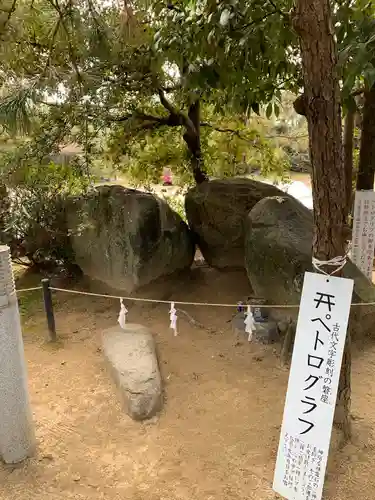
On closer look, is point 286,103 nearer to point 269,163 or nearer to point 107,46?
point 269,163

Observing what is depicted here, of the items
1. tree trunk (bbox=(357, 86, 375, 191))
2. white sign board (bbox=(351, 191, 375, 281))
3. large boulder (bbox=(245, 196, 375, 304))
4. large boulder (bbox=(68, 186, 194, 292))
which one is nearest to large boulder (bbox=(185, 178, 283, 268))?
large boulder (bbox=(68, 186, 194, 292))

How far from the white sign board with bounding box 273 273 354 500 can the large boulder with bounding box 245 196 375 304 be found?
5.57ft

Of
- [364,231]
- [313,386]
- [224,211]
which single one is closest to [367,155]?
[364,231]

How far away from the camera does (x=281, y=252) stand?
4465 millimetres

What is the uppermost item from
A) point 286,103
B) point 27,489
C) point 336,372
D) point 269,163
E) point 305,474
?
point 286,103

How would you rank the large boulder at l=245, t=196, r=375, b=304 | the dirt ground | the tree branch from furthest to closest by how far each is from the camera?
the large boulder at l=245, t=196, r=375, b=304
the tree branch
the dirt ground

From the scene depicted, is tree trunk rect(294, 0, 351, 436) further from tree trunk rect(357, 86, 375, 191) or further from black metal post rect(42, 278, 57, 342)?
black metal post rect(42, 278, 57, 342)

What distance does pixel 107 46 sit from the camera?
4250mm

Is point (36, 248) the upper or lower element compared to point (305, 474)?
upper

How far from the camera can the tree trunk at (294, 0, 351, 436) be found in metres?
2.36

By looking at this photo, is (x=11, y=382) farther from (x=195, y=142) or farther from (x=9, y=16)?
(x=195, y=142)

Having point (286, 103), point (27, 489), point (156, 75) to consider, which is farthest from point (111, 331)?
point (286, 103)

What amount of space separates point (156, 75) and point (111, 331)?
9.13 feet

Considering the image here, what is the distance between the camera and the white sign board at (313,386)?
2.53m
